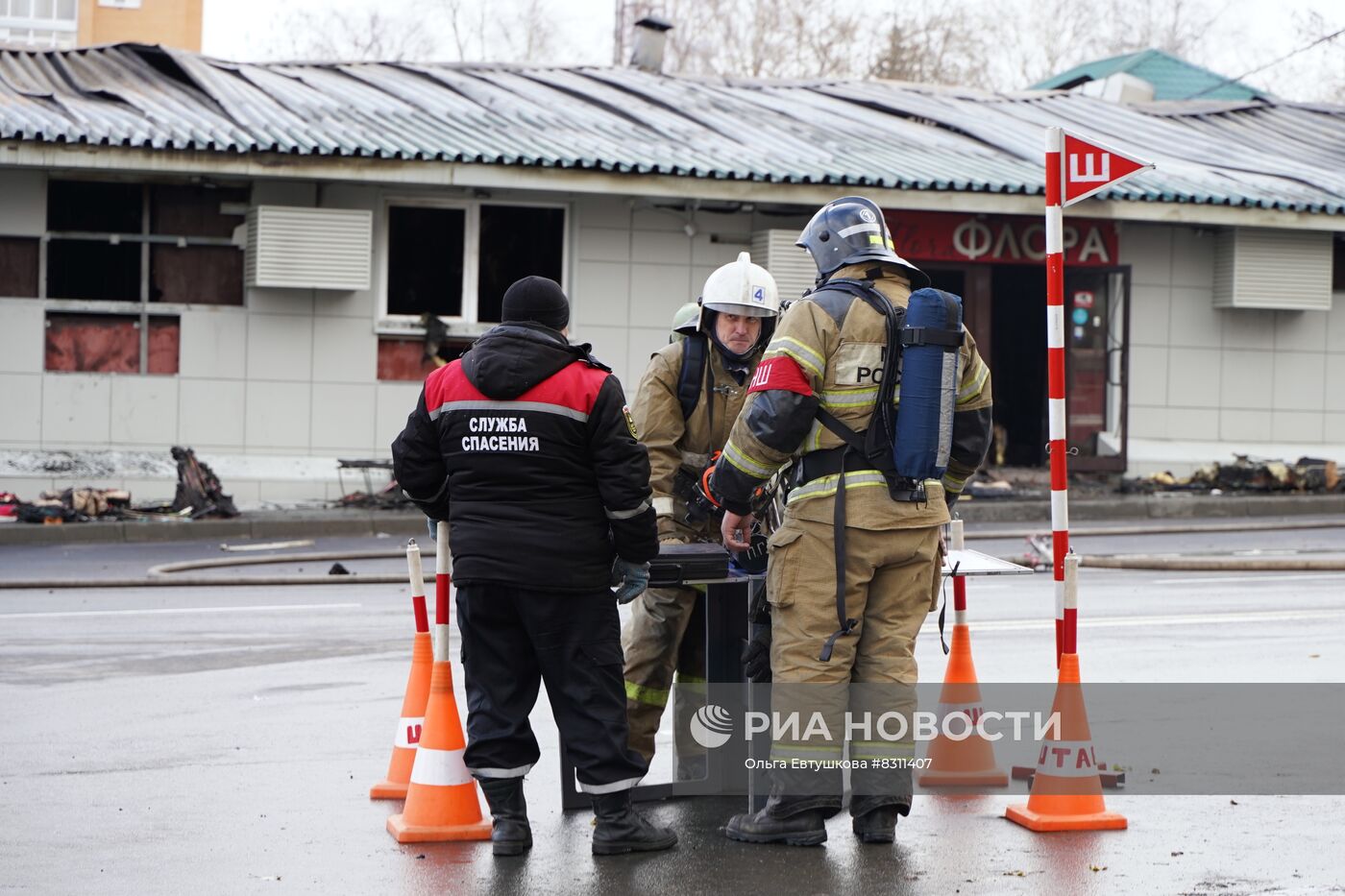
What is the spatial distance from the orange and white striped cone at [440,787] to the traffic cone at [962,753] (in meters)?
1.75

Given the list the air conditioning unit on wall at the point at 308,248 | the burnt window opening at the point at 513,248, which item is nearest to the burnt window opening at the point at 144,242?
the air conditioning unit on wall at the point at 308,248

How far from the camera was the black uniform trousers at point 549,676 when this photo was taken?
19.4ft

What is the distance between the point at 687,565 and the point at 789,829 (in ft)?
3.24

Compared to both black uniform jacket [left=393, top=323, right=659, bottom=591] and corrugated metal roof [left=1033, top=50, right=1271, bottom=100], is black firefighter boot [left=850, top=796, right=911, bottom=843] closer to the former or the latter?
black uniform jacket [left=393, top=323, right=659, bottom=591]

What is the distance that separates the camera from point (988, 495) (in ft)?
65.3

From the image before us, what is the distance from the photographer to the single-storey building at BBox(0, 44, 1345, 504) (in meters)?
18.6

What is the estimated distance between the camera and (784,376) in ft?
19.5

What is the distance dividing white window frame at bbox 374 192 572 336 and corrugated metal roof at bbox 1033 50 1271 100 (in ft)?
58.9

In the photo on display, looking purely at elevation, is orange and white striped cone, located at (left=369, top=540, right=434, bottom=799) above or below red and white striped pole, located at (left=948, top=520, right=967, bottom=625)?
below

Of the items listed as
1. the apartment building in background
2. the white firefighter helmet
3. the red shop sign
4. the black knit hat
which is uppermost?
the apartment building in background

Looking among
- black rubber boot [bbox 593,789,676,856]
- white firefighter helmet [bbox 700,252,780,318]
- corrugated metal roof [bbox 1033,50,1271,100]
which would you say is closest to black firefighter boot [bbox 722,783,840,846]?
black rubber boot [bbox 593,789,676,856]

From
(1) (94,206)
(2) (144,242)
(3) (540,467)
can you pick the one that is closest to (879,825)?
(3) (540,467)

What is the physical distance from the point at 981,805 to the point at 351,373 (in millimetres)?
A: 13617

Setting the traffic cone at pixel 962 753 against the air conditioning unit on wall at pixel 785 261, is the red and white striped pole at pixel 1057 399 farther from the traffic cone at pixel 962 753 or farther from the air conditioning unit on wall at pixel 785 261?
the air conditioning unit on wall at pixel 785 261
